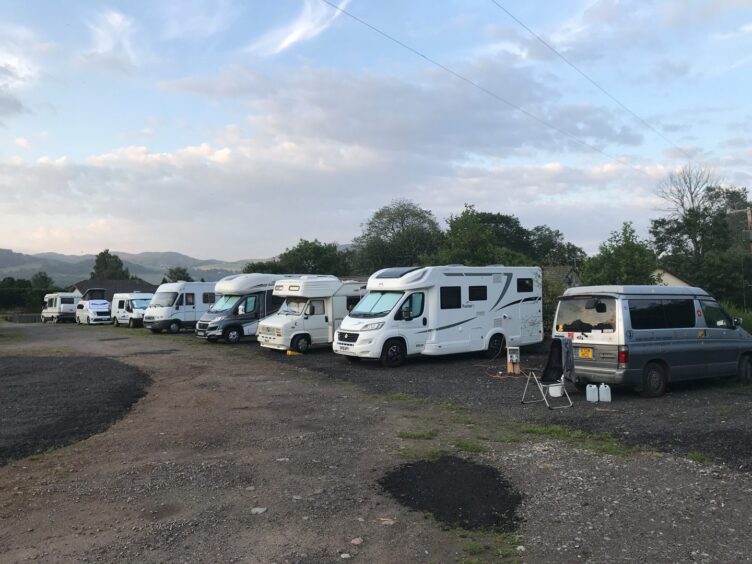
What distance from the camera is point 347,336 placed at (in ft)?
52.6

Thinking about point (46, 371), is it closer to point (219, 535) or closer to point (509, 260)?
point (219, 535)

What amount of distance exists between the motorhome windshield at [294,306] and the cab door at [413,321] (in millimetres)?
5161

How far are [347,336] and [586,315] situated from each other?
22.5 ft

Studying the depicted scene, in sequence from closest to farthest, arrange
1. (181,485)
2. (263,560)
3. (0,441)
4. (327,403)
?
(263,560), (181,485), (0,441), (327,403)

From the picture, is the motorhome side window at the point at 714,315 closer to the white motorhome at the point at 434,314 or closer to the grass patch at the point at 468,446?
the white motorhome at the point at 434,314

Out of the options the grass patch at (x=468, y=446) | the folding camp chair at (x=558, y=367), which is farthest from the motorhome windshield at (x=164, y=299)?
the grass patch at (x=468, y=446)

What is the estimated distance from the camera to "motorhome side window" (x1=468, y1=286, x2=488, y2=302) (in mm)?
17000

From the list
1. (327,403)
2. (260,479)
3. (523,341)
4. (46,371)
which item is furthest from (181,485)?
(523,341)

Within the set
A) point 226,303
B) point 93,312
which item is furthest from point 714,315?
point 93,312

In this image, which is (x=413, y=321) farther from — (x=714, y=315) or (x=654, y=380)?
(x=714, y=315)

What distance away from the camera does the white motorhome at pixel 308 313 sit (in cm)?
1964

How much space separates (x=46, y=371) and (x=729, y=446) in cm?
1528

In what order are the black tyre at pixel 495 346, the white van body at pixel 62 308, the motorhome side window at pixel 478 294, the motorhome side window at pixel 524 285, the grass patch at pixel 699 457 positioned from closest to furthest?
the grass patch at pixel 699 457, the motorhome side window at pixel 478 294, the black tyre at pixel 495 346, the motorhome side window at pixel 524 285, the white van body at pixel 62 308

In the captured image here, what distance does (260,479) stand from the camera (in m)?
6.27
